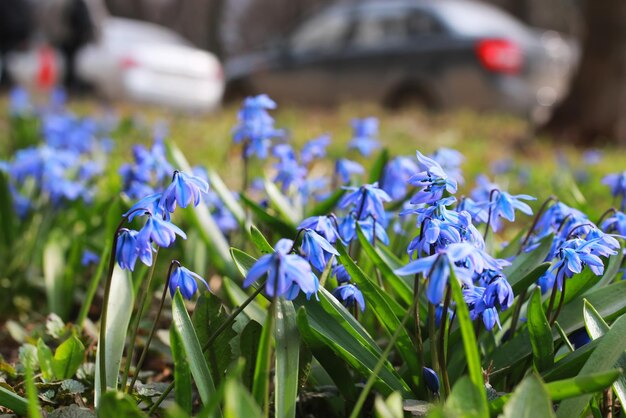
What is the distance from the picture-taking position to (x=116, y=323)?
180cm

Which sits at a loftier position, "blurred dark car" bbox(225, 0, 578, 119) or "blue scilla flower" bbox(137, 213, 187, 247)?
"blurred dark car" bbox(225, 0, 578, 119)

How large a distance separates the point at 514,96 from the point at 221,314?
330 inches

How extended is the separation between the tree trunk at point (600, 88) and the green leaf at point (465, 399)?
706cm

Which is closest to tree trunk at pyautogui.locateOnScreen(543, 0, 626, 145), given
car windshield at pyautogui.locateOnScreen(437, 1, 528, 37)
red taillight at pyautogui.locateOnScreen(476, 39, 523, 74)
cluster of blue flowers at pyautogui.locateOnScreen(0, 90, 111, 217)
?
red taillight at pyautogui.locateOnScreen(476, 39, 523, 74)

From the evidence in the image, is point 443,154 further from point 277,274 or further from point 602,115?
point 602,115

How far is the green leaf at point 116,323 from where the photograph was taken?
1.65 m

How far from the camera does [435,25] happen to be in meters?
9.57

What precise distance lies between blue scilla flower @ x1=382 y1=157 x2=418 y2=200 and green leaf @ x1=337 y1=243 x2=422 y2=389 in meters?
0.76

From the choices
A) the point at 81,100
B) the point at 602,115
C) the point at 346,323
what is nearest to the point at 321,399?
the point at 346,323

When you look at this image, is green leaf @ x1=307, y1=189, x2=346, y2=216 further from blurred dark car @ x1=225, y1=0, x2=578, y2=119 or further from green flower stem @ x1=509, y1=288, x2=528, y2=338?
blurred dark car @ x1=225, y1=0, x2=578, y2=119

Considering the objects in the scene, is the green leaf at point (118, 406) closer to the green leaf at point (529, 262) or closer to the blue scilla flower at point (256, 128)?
the green leaf at point (529, 262)

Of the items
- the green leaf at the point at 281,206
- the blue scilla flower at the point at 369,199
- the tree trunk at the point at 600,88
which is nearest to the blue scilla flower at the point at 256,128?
the green leaf at the point at 281,206

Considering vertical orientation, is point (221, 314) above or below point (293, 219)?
below

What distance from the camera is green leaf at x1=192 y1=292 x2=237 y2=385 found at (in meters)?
1.62
